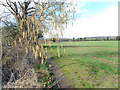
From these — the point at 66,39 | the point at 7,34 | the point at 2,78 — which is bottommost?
the point at 2,78

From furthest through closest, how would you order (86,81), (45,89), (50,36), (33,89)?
(86,81) → (45,89) → (33,89) → (50,36)

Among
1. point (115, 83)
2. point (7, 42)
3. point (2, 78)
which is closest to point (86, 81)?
point (115, 83)

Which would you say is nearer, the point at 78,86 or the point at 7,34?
the point at 78,86

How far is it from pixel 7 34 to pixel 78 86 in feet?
13.0

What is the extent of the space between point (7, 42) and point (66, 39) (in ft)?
11.1

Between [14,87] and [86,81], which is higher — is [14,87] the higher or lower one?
the higher one

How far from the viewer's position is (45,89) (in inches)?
125

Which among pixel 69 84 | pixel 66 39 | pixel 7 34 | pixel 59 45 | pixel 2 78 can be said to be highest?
pixel 7 34

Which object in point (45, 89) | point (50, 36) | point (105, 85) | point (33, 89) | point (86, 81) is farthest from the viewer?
point (86, 81)

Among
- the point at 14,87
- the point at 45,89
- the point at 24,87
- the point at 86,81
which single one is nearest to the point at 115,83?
the point at 86,81

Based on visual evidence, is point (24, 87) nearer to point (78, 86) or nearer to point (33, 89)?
point (33, 89)

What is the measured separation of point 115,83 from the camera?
3758 mm

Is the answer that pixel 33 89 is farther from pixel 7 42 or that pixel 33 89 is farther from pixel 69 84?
pixel 7 42

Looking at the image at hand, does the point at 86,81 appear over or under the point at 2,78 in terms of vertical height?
under
